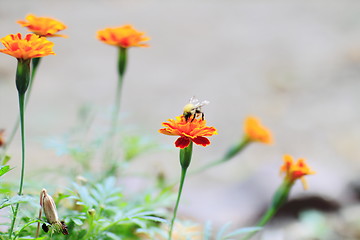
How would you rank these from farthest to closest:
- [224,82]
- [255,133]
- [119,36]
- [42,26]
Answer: [224,82] < [255,133] < [119,36] < [42,26]

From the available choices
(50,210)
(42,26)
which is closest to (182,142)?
(50,210)

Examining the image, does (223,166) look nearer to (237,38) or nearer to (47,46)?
(237,38)

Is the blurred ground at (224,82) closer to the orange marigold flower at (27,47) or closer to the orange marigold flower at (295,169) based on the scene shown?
the orange marigold flower at (295,169)

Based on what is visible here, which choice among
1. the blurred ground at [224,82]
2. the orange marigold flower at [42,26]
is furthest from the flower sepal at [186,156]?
the blurred ground at [224,82]

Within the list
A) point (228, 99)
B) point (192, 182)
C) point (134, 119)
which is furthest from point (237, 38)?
point (192, 182)

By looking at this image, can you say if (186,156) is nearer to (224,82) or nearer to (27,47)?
(27,47)

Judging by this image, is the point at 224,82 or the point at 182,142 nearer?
the point at 182,142
